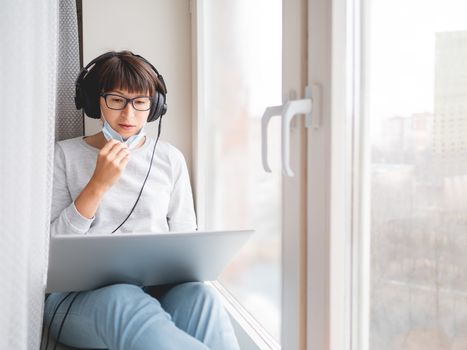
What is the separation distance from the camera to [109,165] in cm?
116

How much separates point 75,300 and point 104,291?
0.37 ft

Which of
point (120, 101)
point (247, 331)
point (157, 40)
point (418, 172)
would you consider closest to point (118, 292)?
point (247, 331)

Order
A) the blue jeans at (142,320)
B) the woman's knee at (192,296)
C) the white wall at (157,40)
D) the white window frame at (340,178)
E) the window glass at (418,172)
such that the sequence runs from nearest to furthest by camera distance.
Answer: the window glass at (418,172), the white window frame at (340,178), the blue jeans at (142,320), the woman's knee at (192,296), the white wall at (157,40)

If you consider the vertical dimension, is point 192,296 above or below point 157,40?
below

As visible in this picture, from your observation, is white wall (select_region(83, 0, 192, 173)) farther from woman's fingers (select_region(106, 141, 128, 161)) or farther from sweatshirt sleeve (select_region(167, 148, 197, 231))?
woman's fingers (select_region(106, 141, 128, 161))

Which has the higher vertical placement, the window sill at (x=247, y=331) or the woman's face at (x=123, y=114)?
the woman's face at (x=123, y=114)

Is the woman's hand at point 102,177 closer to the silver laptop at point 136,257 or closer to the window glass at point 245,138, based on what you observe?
the silver laptop at point 136,257

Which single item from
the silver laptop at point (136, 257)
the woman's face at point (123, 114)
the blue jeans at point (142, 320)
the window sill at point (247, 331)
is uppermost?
the woman's face at point (123, 114)

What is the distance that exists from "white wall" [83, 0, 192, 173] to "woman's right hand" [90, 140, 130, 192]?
0.42m

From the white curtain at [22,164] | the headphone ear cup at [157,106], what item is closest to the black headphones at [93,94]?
the headphone ear cup at [157,106]

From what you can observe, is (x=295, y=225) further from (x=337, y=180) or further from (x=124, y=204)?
(x=124, y=204)

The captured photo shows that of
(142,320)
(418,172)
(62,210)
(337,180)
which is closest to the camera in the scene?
(418,172)

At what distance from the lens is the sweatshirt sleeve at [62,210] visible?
3.68ft

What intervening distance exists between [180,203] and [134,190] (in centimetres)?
14
